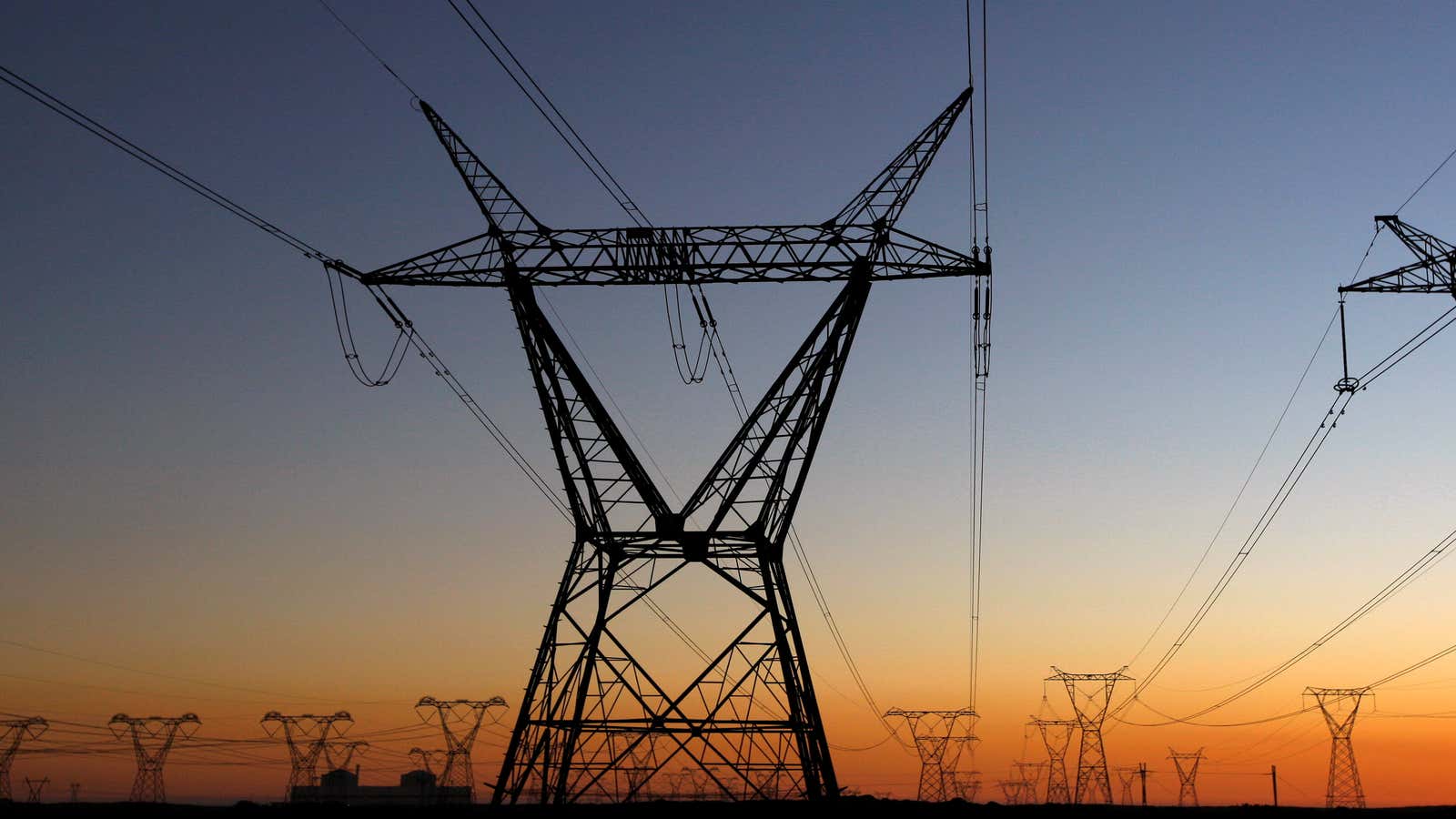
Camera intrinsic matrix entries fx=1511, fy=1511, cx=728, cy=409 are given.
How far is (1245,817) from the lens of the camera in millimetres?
43531

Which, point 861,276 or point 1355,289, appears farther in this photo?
point 1355,289

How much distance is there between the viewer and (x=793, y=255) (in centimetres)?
3550

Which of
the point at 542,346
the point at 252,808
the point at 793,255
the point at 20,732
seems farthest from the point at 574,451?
the point at 20,732

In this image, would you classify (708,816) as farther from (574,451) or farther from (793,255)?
(793,255)

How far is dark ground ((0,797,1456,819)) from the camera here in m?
32.9

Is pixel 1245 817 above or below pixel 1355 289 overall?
below

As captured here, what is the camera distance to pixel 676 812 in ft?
115

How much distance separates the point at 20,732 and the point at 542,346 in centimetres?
7425

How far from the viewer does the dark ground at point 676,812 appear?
108 feet

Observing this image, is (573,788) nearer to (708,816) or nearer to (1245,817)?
(708,816)

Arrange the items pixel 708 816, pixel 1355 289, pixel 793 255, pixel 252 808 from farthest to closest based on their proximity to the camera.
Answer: pixel 1355 289, pixel 252 808, pixel 793 255, pixel 708 816

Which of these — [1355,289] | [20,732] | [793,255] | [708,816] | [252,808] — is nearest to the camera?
[708,816]

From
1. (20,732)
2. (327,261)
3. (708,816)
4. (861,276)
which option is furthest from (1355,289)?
(20,732)

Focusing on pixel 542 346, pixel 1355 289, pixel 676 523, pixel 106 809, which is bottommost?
pixel 106 809
